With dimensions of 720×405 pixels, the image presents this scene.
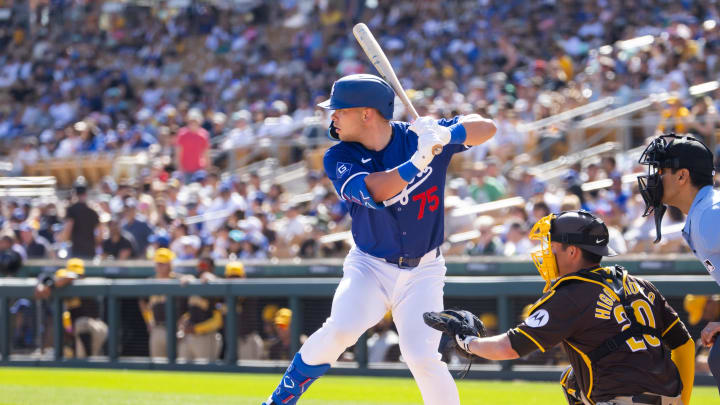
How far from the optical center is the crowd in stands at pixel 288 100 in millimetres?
12422

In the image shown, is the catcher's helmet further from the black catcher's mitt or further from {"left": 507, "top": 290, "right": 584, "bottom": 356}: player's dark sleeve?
the black catcher's mitt

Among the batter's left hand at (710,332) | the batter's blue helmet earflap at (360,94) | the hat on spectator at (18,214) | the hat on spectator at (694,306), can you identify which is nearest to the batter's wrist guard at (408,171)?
the batter's blue helmet earflap at (360,94)

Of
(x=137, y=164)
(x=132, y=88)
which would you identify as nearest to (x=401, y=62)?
(x=137, y=164)

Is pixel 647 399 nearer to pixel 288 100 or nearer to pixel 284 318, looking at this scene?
pixel 284 318

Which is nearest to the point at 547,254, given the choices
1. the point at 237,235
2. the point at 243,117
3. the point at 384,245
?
the point at 384,245

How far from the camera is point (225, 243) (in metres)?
12.6

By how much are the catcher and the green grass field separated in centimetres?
341

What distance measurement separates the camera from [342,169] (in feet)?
16.1

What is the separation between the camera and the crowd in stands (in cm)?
1242

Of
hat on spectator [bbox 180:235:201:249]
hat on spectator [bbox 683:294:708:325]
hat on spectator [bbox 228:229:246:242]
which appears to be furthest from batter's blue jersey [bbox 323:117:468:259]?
hat on spectator [bbox 180:235:201:249]

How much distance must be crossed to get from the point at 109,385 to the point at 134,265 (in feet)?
9.21

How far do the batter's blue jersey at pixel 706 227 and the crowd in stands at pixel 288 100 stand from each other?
5.34 metres

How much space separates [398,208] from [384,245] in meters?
0.19

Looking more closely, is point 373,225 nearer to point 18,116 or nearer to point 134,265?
point 134,265
